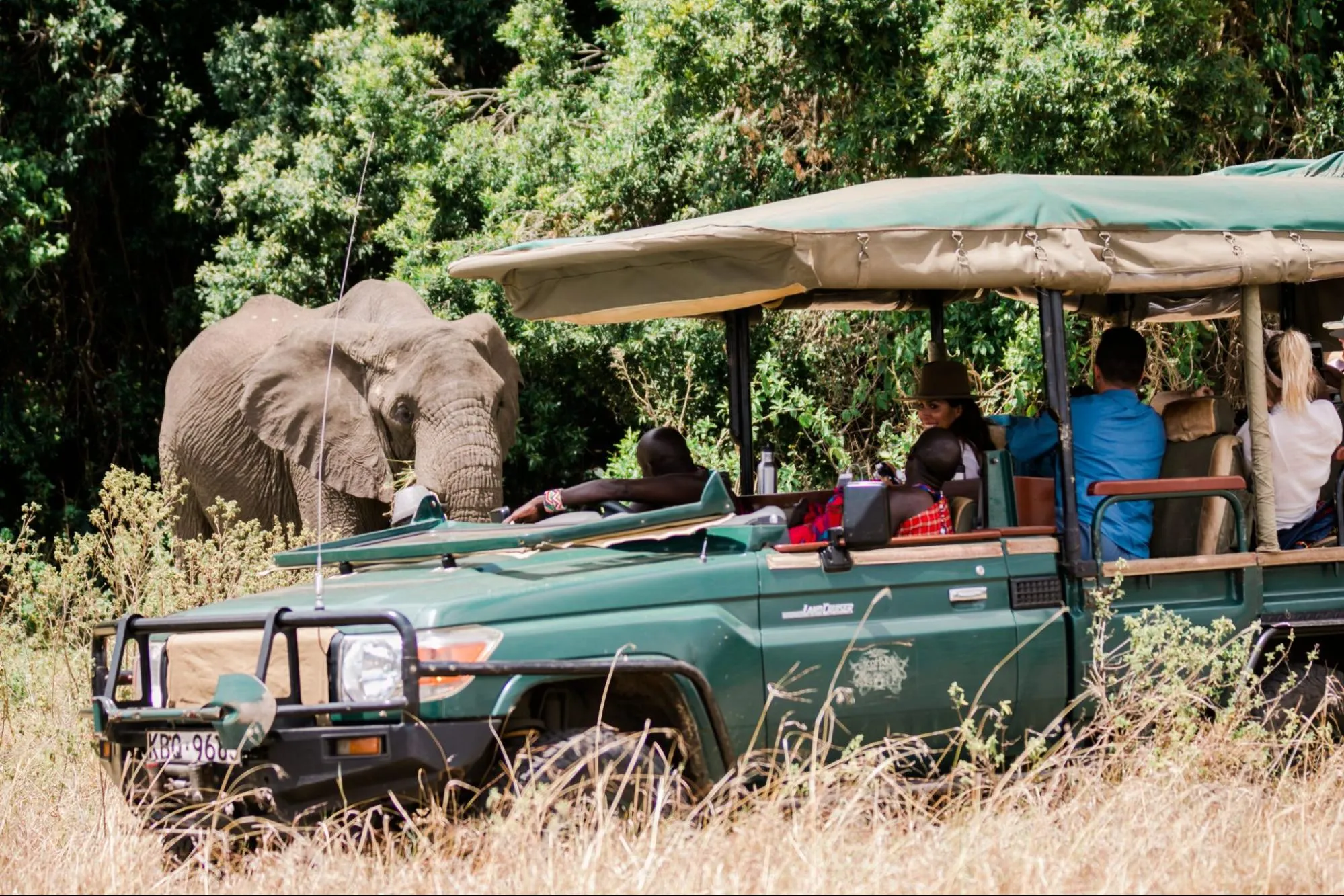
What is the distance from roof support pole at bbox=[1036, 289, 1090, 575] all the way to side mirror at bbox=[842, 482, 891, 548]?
794 mm

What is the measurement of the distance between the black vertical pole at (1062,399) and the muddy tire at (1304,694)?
890 millimetres

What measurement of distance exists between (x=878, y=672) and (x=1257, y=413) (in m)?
→ 1.77

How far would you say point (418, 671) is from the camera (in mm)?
4391

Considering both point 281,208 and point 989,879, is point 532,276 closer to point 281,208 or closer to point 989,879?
point 989,879

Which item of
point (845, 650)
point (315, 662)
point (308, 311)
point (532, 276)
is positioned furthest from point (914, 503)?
point (308, 311)

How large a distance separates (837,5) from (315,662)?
24.7 ft

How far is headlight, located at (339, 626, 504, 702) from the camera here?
456 centimetres

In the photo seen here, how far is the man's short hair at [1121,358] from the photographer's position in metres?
6.26

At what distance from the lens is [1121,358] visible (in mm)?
6258

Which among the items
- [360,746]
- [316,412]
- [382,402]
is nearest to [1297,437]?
[360,746]

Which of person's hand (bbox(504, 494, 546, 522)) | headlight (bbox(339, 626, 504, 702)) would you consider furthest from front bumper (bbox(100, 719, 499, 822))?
person's hand (bbox(504, 494, 546, 522))

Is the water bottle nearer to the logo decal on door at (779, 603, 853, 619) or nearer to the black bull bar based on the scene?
the logo decal on door at (779, 603, 853, 619)

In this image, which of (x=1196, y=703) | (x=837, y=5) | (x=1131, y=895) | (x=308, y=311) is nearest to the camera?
(x=1131, y=895)

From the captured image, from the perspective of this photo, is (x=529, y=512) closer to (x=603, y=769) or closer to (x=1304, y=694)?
(x=603, y=769)
